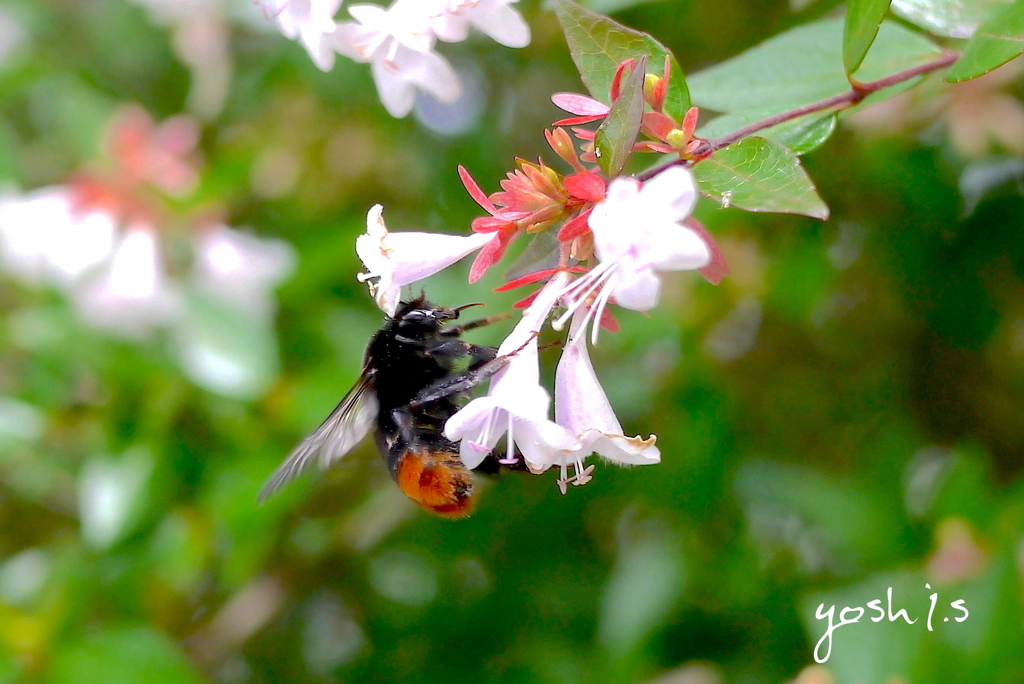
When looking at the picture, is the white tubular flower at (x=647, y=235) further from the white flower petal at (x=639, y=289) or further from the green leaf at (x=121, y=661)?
the green leaf at (x=121, y=661)

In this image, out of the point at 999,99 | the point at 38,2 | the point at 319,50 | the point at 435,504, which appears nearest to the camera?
the point at 319,50

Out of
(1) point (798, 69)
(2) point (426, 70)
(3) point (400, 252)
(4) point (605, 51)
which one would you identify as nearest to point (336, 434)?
(3) point (400, 252)

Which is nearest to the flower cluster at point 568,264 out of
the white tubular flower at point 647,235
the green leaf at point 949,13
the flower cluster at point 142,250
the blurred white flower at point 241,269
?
the white tubular flower at point 647,235

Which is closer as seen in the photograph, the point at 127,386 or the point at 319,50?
the point at 319,50

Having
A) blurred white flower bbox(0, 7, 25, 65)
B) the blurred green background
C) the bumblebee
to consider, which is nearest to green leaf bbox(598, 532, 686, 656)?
the blurred green background

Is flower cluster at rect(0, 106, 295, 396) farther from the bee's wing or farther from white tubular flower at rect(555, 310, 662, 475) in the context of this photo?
white tubular flower at rect(555, 310, 662, 475)

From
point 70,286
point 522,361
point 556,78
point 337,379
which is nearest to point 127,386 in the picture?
point 70,286

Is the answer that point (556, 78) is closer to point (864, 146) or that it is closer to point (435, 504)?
point (864, 146)
